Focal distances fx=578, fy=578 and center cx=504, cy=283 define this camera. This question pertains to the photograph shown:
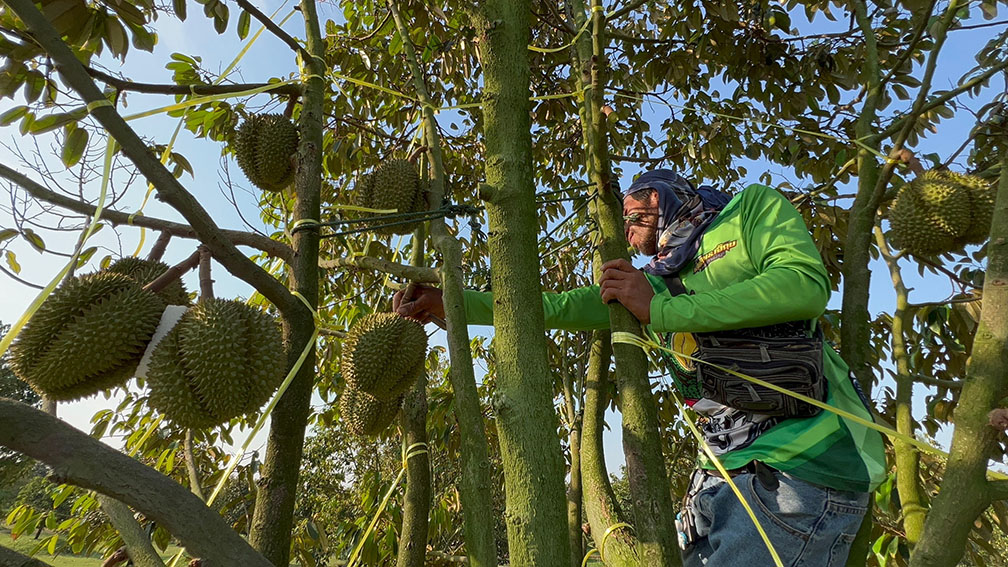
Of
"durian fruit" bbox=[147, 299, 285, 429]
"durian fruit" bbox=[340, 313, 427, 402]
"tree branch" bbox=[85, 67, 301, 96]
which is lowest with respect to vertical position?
"durian fruit" bbox=[147, 299, 285, 429]

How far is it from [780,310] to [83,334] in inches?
56.4

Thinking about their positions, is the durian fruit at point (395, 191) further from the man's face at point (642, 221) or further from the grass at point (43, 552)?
the grass at point (43, 552)

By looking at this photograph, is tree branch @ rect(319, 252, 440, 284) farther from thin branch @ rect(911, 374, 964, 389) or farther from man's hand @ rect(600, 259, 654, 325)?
thin branch @ rect(911, 374, 964, 389)

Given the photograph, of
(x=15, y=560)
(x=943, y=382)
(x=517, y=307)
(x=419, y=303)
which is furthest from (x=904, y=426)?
(x=15, y=560)

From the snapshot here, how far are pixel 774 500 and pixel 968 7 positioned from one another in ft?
5.67

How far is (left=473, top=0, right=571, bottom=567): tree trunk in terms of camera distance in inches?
39.9

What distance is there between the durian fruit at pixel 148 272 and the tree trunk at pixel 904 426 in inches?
69.7

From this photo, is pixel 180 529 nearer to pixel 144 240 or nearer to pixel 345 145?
pixel 144 240

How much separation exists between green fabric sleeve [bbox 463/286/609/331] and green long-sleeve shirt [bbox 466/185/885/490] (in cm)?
45

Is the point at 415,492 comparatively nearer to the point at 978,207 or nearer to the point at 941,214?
the point at 941,214

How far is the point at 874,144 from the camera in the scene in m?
1.71

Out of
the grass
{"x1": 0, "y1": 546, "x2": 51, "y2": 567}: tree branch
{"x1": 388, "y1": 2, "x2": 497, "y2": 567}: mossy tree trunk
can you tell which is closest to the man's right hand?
{"x1": 388, "y1": 2, "x2": 497, "y2": 567}: mossy tree trunk

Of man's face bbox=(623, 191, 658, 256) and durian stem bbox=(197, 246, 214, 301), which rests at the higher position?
man's face bbox=(623, 191, 658, 256)

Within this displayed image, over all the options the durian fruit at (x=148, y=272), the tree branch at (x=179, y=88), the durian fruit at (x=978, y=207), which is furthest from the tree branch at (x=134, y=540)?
the durian fruit at (x=978, y=207)
